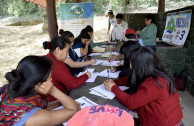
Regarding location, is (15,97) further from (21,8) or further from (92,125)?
(21,8)

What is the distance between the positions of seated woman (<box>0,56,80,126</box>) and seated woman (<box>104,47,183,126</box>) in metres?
0.55

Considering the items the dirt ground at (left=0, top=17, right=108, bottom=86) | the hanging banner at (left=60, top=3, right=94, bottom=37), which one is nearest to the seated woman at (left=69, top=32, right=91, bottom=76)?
the hanging banner at (left=60, top=3, right=94, bottom=37)

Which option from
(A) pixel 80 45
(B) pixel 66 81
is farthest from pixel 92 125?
(A) pixel 80 45

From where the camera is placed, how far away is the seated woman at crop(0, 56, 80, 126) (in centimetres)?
79

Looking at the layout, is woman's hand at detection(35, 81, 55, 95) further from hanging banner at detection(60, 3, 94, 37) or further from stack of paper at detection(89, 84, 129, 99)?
hanging banner at detection(60, 3, 94, 37)

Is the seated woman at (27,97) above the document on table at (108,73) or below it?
above

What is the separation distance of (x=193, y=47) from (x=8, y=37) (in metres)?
10.6

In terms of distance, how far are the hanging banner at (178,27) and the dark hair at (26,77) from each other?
3.08m

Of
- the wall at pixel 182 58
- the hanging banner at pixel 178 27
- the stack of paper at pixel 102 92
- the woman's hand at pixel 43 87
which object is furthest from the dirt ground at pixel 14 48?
the hanging banner at pixel 178 27

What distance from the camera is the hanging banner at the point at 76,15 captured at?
4488 mm

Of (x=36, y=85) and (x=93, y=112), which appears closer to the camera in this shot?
(x=93, y=112)

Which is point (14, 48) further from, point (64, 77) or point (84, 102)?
point (84, 102)

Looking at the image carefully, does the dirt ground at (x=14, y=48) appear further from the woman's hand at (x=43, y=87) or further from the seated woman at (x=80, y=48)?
the woman's hand at (x=43, y=87)

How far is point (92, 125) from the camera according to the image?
653mm
